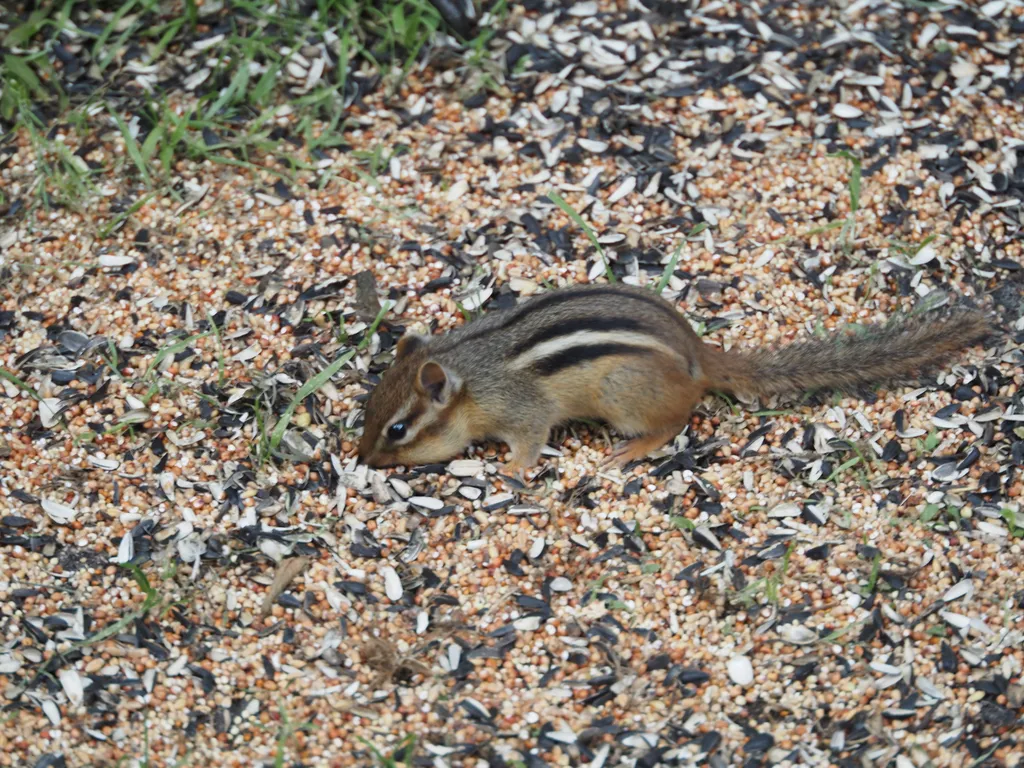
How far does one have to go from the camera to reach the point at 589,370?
545cm

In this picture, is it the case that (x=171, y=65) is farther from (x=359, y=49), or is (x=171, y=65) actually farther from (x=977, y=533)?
(x=977, y=533)

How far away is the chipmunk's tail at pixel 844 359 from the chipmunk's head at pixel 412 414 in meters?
1.09

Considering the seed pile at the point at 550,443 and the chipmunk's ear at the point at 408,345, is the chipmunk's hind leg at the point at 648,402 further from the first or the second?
the chipmunk's ear at the point at 408,345

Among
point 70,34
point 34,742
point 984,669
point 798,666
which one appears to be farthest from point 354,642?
point 70,34

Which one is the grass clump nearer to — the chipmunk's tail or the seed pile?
the seed pile

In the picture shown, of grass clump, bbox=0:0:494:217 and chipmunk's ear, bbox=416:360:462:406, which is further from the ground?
grass clump, bbox=0:0:494:217

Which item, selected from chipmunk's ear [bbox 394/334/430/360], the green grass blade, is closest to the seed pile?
the green grass blade

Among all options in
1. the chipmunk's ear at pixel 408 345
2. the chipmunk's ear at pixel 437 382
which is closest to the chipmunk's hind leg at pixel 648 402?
the chipmunk's ear at pixel 437 382

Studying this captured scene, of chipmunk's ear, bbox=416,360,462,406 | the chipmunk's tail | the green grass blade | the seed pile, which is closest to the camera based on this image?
the seed pile

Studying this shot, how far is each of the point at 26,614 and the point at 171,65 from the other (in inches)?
126

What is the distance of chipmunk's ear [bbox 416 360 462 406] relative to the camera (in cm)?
538

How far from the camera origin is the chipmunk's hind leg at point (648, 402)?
539 cm

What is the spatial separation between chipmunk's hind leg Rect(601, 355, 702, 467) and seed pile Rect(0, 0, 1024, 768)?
10 centimetres

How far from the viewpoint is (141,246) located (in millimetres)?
6395
